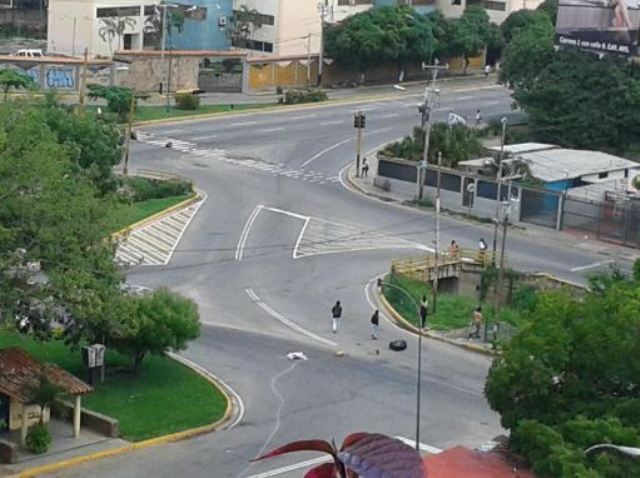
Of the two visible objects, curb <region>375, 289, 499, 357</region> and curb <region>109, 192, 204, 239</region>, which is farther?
curb <region>109, 192, 204, 239</region>

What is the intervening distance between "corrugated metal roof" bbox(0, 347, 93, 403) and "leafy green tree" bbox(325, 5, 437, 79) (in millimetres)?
67123

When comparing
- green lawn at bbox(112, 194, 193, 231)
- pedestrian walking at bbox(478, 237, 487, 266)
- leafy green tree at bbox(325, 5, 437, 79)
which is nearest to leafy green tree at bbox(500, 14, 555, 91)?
leafy green tree at bbox(325, 5, 437, 79)

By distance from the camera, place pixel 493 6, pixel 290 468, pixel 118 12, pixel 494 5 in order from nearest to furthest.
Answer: pixel 290 468 → pixel 118 12 → pixel 494 5 → pixel 493 6

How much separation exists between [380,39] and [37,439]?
70706 mm

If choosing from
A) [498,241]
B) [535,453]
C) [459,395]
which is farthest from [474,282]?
[535,453]

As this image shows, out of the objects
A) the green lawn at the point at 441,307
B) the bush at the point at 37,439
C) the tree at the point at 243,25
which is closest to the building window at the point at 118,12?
the tree at the point at 243,25

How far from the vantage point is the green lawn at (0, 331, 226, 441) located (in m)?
39.6

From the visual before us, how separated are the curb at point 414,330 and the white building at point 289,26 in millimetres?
53356

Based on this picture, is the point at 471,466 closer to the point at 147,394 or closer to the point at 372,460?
the point at 147,394

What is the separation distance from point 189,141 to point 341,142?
28.1 ft

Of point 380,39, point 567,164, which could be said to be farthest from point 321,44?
point 567,164

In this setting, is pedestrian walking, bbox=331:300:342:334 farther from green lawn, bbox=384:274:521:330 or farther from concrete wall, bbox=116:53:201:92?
concrete wall, bbox=116:53:201:92

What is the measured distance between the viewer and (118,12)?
103688 mm

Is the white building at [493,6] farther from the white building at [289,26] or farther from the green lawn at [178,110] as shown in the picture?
the green lawn at [178,110]
